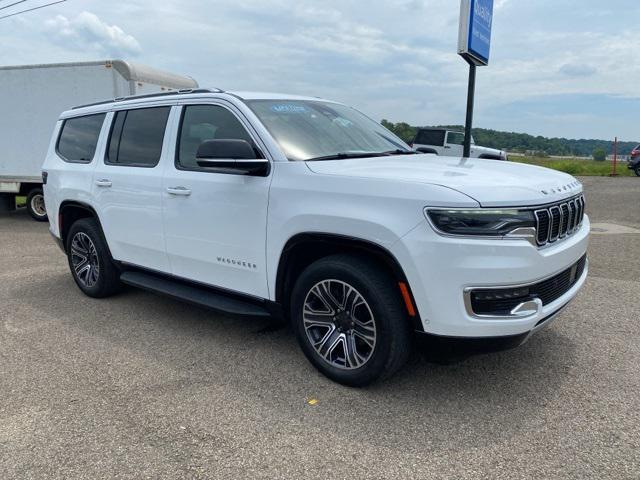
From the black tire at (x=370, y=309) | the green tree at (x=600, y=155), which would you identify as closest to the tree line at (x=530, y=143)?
the green tree at (x=600, y=155)

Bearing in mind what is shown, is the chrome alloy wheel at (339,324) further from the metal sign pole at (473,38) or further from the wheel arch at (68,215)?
the metal sign pole at (473,38)

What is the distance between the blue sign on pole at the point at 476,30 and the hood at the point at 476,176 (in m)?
5.07

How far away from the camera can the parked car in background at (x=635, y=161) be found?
21.9 m

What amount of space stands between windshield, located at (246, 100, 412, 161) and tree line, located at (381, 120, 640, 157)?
829cm

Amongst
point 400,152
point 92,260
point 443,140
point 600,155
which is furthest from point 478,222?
point 600,155

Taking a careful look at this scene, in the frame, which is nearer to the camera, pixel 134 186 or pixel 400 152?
pixel 400 152

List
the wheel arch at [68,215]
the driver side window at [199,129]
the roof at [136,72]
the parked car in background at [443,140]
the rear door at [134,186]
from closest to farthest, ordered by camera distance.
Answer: the driver side window at [199,129] < the rear door at [134,186] < the wheel arch at [68,215] < the roof at [136,72] < the parked car in background at [443,140]

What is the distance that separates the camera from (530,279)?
9.42 ft

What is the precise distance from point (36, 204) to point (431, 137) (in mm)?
14874

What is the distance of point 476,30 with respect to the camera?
8.48m

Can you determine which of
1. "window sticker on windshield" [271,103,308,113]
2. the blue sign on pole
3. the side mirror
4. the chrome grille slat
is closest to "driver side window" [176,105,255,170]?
"window sticker on windshield" [271,103,308,113]

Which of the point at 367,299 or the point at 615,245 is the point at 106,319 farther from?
the point at 615,245

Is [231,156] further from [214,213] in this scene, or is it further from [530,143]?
[530,143]

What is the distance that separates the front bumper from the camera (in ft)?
9.09
